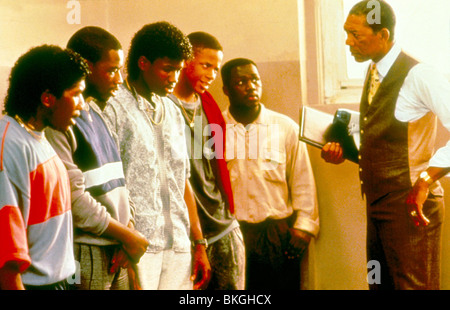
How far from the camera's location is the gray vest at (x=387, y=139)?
2.13 m

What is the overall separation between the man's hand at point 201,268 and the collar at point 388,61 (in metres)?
0.89

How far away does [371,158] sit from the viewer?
220cm

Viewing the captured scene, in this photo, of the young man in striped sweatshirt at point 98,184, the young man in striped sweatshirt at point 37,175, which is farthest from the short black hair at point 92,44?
the young man in striped sweatshirt at point 37,175

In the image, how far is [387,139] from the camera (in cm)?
215

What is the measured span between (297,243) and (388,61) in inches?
32.4

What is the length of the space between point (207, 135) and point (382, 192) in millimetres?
671

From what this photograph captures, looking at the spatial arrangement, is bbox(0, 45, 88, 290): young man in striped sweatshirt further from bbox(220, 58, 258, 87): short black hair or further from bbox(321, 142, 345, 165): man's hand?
bbox(321, 142, 345, 165): man's hand

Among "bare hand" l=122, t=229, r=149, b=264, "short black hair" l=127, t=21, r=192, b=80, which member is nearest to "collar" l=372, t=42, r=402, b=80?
"short black hair" l=127, t=21, r=192, b=80

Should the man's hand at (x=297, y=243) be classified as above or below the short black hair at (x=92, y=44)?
below

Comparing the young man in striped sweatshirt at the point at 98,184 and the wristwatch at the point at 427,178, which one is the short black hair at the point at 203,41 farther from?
the wristwatch at the point at 427,178

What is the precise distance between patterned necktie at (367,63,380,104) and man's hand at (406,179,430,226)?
13.7 inches

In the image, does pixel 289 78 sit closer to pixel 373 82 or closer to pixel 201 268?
pixel 373 82

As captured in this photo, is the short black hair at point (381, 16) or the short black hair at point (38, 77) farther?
the short black hair at point (381, 16)
